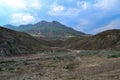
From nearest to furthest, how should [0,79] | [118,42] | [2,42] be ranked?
[0,79] < [2,42] < [118,42]

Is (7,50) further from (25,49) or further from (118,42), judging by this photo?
(118,42)

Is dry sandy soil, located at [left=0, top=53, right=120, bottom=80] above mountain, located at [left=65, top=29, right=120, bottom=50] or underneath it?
underneath

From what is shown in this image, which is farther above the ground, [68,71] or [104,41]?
[104,41]

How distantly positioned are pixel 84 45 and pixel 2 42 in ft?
154

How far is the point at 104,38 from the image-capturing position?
362 feet

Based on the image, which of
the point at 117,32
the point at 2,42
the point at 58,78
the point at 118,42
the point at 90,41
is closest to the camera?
the point at 58,78

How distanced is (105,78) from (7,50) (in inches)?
2080

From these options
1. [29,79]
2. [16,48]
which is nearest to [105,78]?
[29,79]

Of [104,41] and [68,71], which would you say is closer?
[68,71]

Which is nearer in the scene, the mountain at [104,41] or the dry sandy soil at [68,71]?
the dry sandy soil at [68,71]

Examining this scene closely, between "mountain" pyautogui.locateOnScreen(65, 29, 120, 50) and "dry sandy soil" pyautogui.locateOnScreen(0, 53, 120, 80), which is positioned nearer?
"dry sandy soil" pyautogui.locateOnScreen(0, 53, 120, 80)

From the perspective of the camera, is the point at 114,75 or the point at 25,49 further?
the point at 25,49

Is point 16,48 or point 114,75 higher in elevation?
point 16,48

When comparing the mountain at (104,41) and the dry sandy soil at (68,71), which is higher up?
the mountain at (104,41)
